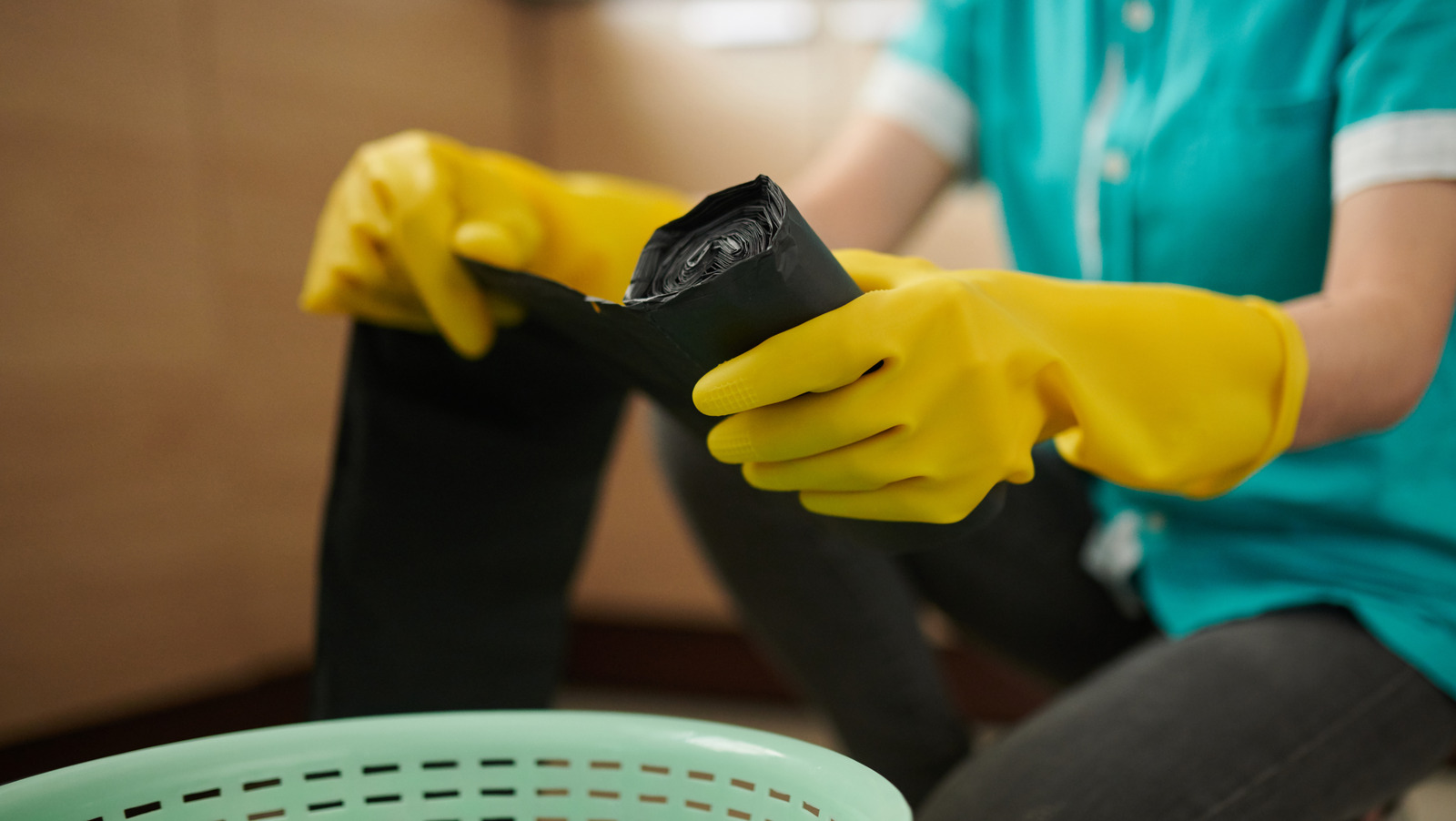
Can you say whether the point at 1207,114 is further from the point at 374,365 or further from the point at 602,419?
the point at 374,365

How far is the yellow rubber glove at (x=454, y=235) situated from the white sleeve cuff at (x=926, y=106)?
10.1 inches

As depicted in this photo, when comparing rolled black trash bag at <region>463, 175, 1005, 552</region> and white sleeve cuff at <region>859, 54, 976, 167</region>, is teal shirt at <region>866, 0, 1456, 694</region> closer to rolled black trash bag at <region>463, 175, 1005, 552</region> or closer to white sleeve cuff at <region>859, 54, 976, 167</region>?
white sleeve cuff at <region>859, 54, 976, 167</region>

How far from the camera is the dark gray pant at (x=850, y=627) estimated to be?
1.59 ft

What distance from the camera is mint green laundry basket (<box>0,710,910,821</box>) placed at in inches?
12.9

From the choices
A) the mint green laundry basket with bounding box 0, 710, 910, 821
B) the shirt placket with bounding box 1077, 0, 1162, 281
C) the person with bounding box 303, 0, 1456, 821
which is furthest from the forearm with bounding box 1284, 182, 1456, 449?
the mint green laundry basket with bounding box 0, 710, 910, 821

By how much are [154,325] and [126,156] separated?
0.57ft

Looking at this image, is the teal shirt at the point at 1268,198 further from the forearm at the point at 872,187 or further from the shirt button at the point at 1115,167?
the forearm at the point at 872,187

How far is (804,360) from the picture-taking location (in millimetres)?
325

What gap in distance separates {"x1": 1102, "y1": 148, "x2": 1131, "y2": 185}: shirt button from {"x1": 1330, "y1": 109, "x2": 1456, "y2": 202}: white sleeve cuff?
0.14 metres

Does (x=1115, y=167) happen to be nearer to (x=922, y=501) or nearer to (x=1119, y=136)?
(x=1119, y=136)

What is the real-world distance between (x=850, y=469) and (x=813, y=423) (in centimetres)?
3

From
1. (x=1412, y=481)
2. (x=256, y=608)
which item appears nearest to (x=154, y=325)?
(x=256, y=608)

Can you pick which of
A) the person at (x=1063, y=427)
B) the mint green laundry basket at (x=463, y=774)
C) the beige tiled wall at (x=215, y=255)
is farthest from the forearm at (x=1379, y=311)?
the beige tiled wall at (x=215, y=255)

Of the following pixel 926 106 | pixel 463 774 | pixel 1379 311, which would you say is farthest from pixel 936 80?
pixel 463 774
